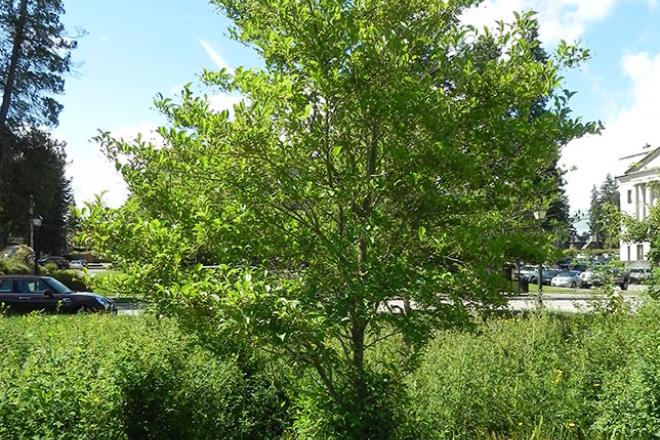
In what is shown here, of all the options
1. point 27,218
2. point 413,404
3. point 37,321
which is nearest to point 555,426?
point 413,404

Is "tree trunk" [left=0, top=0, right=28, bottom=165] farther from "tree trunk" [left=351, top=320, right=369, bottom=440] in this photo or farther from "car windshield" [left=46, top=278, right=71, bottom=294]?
"tree trunk" [left=351, top=320, right=369, bottom=440]

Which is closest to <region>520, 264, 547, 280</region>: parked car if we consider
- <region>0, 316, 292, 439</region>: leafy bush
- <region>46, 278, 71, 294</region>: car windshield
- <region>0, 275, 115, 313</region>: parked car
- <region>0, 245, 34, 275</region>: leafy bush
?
<region>0, 316, 292, 439</region>: leafy bush

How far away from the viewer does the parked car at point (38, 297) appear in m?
18.9

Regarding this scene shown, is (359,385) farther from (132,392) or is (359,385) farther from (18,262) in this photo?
(18,262)

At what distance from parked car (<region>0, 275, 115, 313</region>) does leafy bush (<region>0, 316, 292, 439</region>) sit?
12908 millimetres

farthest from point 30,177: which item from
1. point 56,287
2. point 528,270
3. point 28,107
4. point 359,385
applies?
point 359,385

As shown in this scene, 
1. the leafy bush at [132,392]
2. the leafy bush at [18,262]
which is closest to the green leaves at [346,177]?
the leafy bush at [132,392]

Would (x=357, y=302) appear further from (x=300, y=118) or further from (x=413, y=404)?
(x=413, y=404)

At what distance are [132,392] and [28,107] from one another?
1156 inches

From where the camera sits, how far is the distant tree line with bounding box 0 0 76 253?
93.8ft

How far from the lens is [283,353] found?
412 cm

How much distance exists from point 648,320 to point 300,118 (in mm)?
5137

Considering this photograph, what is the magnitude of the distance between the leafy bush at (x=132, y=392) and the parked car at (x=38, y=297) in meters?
12.9

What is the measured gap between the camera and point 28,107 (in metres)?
30.3
